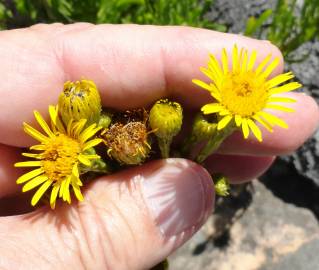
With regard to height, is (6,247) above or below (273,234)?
above

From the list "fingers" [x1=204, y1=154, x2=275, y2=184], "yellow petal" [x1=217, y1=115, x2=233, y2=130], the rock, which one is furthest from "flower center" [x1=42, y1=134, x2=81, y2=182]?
the rock

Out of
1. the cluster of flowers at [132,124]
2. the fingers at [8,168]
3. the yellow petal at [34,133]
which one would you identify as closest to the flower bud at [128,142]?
the cluster of flowers at [132,124]

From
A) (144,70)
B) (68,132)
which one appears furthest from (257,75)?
(68,132)

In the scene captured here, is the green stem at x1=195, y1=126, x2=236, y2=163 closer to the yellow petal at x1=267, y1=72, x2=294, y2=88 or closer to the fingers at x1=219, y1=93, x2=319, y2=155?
the yellow petal at x1=267, y1=72, x2=294, y2=88

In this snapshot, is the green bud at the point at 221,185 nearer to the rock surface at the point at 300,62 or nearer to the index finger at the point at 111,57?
the index finger at the point at 111,57

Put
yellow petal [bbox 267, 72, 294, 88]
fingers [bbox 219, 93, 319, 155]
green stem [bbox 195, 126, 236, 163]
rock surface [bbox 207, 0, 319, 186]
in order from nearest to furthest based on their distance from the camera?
1. yellow petal [bbox 267, 72, 294, 88]
2. green stem [bbox 195, 126, 236, 163]
3. fingers [bbox 219, 93, 319, 155]
4. rock surface [bbox 207, 0, 319, 186]

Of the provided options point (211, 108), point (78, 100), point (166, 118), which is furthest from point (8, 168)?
point (211, 108)

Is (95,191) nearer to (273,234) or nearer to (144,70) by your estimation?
(144,70)
